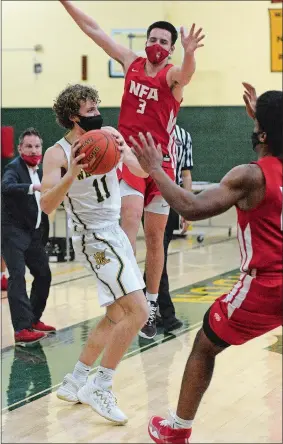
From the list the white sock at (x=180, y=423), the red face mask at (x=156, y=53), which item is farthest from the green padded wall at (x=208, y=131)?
the white sock at (x=180, y=423)

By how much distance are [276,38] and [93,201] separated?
26.4 feet

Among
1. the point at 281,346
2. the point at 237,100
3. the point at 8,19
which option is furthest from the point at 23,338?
the point at 8,19

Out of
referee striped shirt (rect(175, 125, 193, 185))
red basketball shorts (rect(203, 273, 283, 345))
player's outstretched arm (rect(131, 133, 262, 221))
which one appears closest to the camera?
player's outstretched arm (rect(131, 133, 262, 221))

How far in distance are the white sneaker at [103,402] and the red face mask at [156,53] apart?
82.8 inches

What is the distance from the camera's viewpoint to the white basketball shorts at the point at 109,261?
524 cm

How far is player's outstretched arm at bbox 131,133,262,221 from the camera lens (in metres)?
3.95

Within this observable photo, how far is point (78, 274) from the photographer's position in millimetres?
11109

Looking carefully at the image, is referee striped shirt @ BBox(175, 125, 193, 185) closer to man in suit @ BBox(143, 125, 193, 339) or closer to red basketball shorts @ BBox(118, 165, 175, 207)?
man in suit @ BBox(143, 125, 193, 339)

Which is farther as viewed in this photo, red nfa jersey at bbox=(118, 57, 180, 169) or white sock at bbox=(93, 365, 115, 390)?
red nfa jersey at bbox=(118, 57, 180, 169)

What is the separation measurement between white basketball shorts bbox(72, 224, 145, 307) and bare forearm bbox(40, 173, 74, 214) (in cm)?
42

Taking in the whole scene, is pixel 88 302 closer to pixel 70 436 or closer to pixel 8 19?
pixel 70 436

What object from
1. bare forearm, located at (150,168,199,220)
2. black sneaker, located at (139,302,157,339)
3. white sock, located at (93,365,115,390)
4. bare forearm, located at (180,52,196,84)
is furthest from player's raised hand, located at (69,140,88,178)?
black sneaker, located at (139,302,157,339)

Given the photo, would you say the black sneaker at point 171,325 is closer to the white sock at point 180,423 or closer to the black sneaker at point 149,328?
the black sneaker at point 149,328

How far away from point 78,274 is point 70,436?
6.06 m
